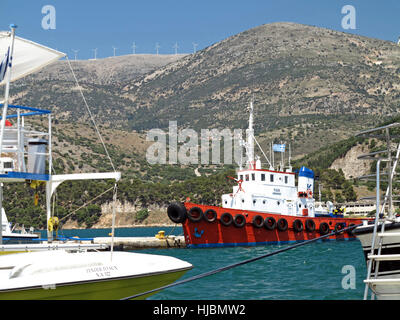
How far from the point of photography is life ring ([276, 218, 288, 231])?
36719 mm

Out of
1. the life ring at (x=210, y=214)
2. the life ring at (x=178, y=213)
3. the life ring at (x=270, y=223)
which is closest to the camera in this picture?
the life ring at (x=178, y=213)

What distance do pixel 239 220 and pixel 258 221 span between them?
1.45 metres

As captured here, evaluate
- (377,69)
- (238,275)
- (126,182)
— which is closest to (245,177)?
(238,275)

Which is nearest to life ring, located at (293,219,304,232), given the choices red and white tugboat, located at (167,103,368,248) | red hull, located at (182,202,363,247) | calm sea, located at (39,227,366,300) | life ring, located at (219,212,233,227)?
red and white tugboat, located at (167,103,368,248)

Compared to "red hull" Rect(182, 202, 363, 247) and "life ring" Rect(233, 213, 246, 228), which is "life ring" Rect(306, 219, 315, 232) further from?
"life ring" Rect(233, 213, 246, 228)

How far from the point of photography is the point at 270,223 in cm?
3634

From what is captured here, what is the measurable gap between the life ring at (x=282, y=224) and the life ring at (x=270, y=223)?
1.25 feet

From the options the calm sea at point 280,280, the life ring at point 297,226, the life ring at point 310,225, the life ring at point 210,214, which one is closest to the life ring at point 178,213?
the life ring at point 210,214

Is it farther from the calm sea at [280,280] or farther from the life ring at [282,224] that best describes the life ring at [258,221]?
the calm sea at [280,280]

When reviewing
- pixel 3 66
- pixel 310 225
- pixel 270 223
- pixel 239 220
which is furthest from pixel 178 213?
pixel 3 66

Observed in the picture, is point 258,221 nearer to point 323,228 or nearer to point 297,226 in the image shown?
point 297,226

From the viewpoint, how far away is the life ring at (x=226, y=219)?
3456 centimetres
